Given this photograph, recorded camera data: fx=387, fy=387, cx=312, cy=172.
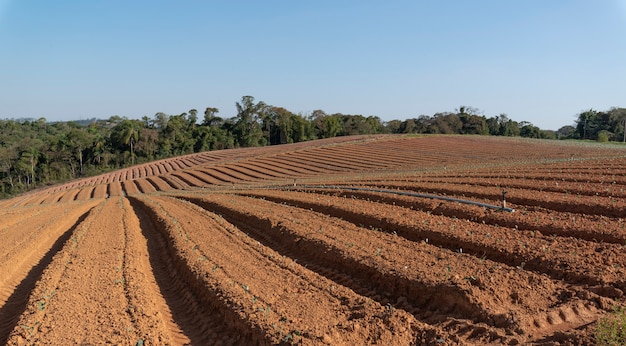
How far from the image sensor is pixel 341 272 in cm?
835

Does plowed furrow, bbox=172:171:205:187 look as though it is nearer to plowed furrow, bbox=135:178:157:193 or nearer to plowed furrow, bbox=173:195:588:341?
plowed furrow, bbox=135:178:157:193

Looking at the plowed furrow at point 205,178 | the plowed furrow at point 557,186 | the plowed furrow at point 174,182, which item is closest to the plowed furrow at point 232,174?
the plowed furrow at point 205,178

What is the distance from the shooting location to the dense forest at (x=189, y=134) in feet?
230

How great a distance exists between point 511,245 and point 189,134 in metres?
81.4

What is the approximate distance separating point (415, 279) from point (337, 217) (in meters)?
6.68

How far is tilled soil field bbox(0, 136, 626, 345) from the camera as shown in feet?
18.7

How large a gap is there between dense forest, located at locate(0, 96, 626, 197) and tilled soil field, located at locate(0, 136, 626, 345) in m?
63.8

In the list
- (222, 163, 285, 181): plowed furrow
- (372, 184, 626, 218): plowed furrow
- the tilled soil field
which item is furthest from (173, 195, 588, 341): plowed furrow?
(222, 163, 285, 181): plowed furrow

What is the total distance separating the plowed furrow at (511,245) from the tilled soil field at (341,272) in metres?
0.04

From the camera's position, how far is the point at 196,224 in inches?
551

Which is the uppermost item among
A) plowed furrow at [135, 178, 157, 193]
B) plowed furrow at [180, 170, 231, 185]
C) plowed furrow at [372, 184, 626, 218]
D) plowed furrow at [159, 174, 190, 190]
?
plowed furrow at [372, 184, 626, 218]

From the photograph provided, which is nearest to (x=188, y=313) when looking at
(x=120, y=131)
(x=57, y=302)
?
(x=57, y=302)

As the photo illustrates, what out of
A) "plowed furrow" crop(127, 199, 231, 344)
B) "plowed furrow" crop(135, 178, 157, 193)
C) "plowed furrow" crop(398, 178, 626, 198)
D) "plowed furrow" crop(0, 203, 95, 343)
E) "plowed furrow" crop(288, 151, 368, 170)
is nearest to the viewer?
"plowed furrow" crop(127, 199, 231, 344)

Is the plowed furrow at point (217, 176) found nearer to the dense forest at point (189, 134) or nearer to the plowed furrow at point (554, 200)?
the plowed furrow at point (554, 200)
